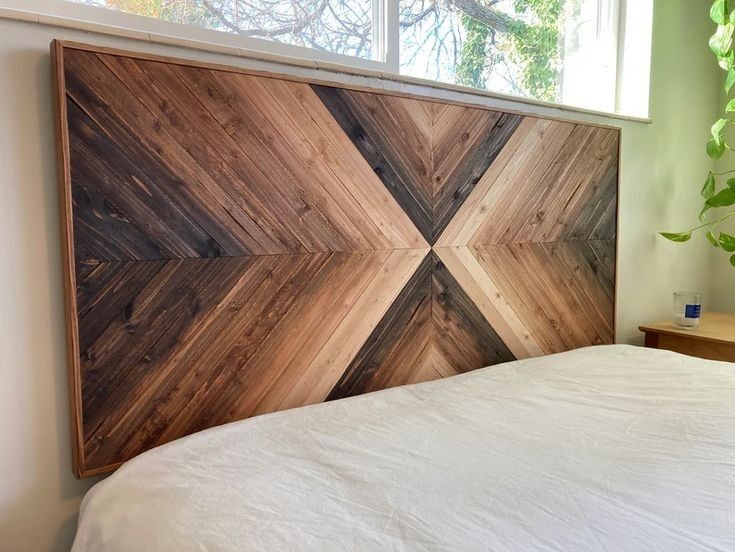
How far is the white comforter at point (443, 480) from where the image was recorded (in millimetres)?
836

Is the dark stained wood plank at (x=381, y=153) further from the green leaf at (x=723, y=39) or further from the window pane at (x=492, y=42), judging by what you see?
the green leaf at (x=723, y=39)

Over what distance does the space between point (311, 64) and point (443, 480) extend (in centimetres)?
117

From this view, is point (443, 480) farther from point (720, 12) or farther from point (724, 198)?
point (720, 12)

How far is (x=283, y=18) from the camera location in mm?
1569

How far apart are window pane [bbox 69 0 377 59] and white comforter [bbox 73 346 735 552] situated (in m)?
1.07

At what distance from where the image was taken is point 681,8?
8.76 ft

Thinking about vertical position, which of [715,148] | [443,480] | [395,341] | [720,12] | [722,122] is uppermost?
[720,12]

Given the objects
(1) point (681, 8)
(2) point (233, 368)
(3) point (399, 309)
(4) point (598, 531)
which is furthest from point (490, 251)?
(1) point (681, 8)

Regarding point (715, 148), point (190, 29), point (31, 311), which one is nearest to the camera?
point (31, 311)

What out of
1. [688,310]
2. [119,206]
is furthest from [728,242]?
[119,206]

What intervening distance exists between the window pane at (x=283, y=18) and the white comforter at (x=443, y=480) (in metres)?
1.07

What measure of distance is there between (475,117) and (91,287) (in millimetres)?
1352

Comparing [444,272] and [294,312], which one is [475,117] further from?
[294,312]

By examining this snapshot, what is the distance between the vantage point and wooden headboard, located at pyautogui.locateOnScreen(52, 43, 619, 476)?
121 centimetres
